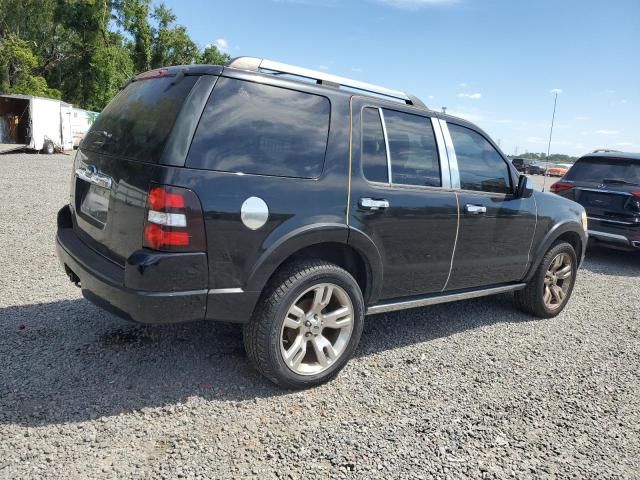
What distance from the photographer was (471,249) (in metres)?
4.17

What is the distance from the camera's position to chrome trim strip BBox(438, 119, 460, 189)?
405 cm

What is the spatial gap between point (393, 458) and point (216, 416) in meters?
1.03

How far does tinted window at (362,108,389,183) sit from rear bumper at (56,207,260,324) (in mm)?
1183

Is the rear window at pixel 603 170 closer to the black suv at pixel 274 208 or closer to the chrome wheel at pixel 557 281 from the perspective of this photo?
the chrome wheel at pixel 557 281

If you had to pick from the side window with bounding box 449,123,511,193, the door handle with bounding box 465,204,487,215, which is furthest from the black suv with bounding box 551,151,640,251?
the door handle with bounding box 465,204,487,215

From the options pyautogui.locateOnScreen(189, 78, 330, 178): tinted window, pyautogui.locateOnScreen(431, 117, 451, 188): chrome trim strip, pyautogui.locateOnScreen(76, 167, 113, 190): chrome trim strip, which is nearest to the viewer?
pyautogui.locateOnScreen(189, 78, 330, 178): tinted window

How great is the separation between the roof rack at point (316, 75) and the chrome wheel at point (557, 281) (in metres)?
2.31

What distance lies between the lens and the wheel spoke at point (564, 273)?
5.20 m

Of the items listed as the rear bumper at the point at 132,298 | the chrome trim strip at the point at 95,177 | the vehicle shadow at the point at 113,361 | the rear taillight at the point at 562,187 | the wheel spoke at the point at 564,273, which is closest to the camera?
the rear bumper at the point at 132,298

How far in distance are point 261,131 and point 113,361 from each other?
186 centimetres

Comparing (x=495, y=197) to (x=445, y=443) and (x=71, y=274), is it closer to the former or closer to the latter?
(x=445, y=443)

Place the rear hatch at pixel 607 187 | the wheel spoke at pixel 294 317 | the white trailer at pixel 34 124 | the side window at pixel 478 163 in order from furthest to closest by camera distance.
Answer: the white trailer at pixel 34 124, the rear hatch at pixel 607 187, the side window at pixel 478 163, the wheel spoke at pixel 294 317

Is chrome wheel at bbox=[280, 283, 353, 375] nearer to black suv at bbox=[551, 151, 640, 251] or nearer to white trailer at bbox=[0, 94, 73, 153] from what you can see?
black suv at bbox=[551, 151, 640, 251]

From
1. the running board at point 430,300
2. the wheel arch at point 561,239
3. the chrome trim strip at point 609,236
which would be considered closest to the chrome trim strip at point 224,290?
the running board at point 430,300
